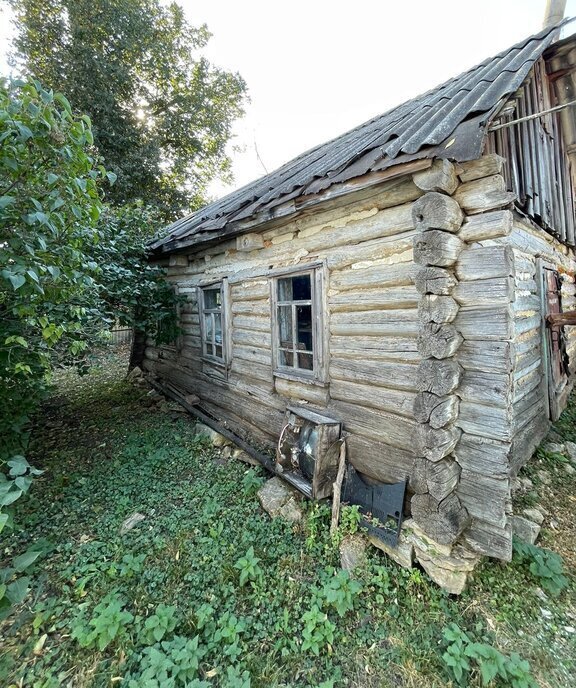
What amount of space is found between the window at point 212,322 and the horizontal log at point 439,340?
373 cm

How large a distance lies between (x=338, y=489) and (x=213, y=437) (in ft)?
8.78

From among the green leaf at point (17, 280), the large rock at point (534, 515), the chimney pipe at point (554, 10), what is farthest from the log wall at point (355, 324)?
the chimney pipe at point (554, 10)

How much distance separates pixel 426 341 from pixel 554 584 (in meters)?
2.26

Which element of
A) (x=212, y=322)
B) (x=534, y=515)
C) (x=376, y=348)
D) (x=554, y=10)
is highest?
(x=554, y=10)

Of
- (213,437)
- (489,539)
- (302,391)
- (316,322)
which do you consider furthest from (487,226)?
(213,437)

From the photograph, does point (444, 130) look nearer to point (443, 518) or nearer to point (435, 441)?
point (435, 441)

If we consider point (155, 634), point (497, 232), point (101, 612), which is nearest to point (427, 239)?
point (497, 232)

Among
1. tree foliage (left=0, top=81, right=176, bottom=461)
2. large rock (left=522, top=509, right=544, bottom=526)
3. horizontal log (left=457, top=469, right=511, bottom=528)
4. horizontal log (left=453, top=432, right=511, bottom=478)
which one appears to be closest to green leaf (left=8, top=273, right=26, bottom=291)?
tree foliage (left=0, top=81, right=176, bottom=461)

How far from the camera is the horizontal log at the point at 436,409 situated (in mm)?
2600

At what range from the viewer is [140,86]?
42.4 feet

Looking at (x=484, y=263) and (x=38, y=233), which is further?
(x=484, y=263)

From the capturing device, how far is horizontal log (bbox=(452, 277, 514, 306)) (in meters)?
2.42

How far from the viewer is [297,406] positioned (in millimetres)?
4164

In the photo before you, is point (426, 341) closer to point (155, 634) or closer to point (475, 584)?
point (475, 584)
